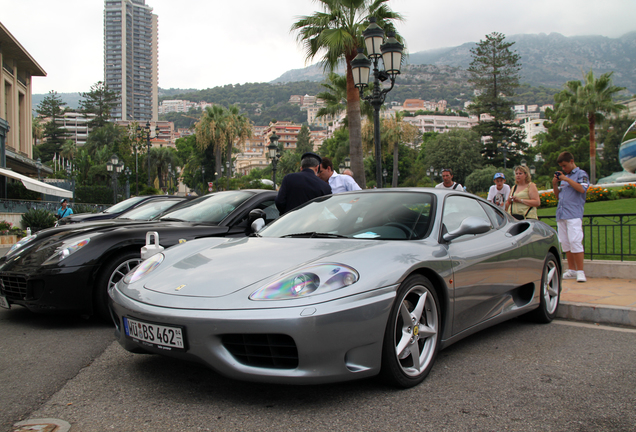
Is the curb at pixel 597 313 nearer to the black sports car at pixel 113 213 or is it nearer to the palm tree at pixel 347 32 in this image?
the black sports car at pixel 113 213

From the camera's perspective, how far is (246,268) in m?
2.86

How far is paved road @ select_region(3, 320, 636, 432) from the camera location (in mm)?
2350

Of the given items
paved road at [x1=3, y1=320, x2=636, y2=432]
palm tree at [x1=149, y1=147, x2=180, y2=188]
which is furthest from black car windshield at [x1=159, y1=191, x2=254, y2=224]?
palm tree at [x1=149, y1=147, x2=180, y2=188]

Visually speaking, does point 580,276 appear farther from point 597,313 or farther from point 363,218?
point 363,218

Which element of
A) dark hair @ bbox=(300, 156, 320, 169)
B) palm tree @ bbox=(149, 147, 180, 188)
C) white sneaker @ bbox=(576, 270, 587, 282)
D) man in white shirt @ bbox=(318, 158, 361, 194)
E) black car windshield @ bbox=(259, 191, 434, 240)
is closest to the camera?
black car windshield @ bbox=(259, 191, 434, 240)

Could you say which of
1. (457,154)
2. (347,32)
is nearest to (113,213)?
(347,32)

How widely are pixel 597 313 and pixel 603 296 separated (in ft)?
2.75

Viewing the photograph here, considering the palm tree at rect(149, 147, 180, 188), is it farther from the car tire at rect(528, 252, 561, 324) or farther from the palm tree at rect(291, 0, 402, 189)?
the car tire at rect(528, 252, 561, 324)

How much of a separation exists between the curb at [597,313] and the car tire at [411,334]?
257 cm

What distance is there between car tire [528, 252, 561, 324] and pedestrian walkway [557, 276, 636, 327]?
0.23 metres

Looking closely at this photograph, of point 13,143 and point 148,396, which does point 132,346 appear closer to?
point 148,396

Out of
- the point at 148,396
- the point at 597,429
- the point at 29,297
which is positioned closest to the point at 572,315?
the point at 597,429

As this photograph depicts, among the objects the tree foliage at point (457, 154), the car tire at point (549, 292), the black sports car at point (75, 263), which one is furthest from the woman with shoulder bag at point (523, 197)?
the tree foliage at point (457, 154)

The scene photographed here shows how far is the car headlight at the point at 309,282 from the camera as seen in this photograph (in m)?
2.52
